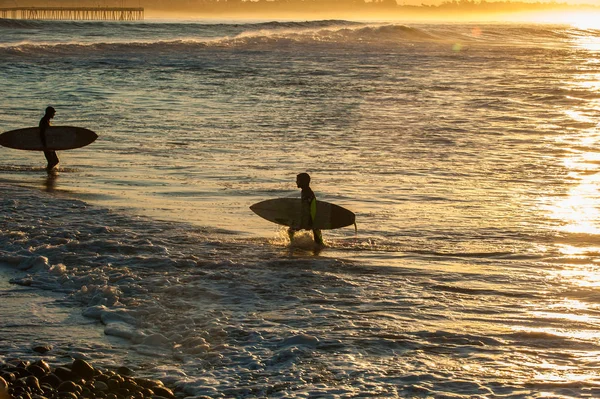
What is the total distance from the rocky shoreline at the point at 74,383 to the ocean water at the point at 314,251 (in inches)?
12.3

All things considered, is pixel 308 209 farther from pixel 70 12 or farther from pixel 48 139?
pixel 70 12

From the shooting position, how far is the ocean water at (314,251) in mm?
7910

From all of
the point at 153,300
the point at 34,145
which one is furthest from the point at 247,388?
the point at 34,145

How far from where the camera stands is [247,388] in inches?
289

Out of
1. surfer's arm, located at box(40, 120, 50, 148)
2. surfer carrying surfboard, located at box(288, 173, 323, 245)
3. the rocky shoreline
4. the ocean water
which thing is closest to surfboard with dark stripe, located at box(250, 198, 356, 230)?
surfer carrying surfboard, located at box(288, 173, 323, 245)

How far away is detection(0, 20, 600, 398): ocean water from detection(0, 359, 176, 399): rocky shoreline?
312 mm

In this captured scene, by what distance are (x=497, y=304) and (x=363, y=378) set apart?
256cm

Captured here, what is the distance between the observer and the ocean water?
26.0 feet

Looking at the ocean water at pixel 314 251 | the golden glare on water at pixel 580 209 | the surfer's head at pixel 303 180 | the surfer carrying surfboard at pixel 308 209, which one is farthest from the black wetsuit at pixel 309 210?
the golden glare on water at pixel 580 209

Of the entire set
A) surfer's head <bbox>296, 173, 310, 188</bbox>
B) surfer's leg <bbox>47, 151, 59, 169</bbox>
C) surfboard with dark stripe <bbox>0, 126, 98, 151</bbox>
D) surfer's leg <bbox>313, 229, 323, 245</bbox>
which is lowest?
surfer's leg <bbox>313, 229, 323, 245</bbox>

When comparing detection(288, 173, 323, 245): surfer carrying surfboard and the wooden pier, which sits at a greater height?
the wooden pier

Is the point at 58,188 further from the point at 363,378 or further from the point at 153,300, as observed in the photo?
the point at 363,378

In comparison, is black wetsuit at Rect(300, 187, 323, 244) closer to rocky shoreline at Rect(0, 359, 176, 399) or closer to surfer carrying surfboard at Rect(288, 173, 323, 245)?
surfer carrying surfboard at Rect(288, 173, 323, 245)

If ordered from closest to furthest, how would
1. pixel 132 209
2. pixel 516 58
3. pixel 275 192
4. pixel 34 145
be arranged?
pixel 132 209, pixel 275 192, pixel 34 145, pixel 516 58
